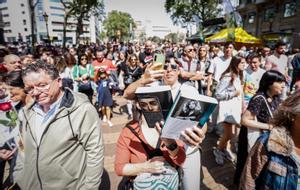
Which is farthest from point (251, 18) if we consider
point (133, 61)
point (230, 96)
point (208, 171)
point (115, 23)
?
point (115, 23)

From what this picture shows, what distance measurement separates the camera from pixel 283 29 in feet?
86.3

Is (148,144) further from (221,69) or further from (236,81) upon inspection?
(221,69)

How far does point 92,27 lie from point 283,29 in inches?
3720

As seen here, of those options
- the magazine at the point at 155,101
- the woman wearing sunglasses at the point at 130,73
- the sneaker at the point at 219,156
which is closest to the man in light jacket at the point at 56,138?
the magazine at the point at 155,101

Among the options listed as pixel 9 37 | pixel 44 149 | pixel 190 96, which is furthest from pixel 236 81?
pixel 9 37

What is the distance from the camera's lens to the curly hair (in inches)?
58.7

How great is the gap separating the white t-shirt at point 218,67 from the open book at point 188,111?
14.9 ft

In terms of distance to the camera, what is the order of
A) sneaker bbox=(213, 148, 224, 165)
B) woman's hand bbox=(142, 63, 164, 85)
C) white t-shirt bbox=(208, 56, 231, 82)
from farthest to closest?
white t-shirt bbox=(208, 56, 231, 82) → sneaker bbox=(213, 148, 224, 165) → woman's hand bbox=(142, 63, 164, 85)

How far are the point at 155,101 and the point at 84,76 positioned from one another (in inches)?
193

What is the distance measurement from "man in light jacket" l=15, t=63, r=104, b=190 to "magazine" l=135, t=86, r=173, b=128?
678 millimetres

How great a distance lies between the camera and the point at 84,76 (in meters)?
5.90

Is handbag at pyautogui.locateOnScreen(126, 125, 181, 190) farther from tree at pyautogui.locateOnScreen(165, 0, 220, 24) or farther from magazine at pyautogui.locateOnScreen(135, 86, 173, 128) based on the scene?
tree at pyautogui.locateOnScreen(165, 0, 220, 24)

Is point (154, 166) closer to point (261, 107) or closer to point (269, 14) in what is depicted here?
point (261, 107)

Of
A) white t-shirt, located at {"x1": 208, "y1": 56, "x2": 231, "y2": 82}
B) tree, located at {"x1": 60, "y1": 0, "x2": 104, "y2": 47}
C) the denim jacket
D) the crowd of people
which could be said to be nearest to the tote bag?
the crowd of people
